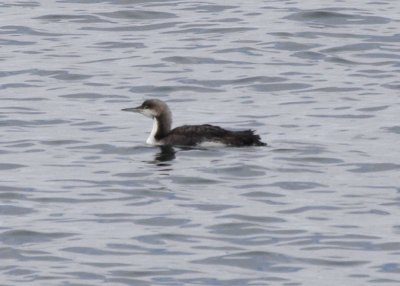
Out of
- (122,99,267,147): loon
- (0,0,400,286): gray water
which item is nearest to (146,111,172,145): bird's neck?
(122,99,267,147): loon

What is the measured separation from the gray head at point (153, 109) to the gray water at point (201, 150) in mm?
387

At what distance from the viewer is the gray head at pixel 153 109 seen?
2092 centimetres

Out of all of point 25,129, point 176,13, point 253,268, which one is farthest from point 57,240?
point 176,13

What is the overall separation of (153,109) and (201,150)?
1.15 meters

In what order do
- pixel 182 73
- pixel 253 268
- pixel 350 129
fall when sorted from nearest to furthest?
pixel 253 268 → pixel 350 129 → pixel 182 73

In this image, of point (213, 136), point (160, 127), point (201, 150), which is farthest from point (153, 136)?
point (213, 136)

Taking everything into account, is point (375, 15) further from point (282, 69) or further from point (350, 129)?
point (350, 129)

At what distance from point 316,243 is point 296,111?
21.2 feet

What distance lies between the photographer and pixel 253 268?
1482 cm

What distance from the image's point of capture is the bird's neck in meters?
20.5

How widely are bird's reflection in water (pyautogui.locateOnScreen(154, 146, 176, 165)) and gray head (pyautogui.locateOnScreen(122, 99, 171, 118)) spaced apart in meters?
0.69

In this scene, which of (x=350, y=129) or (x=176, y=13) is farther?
(x=176, y=13)

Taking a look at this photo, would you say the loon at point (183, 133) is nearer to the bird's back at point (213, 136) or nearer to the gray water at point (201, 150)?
the bird's back at point (213, 136)

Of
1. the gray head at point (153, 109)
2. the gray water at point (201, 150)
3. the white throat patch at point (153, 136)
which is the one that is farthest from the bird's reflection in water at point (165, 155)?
the gray head at point (153, 109)
